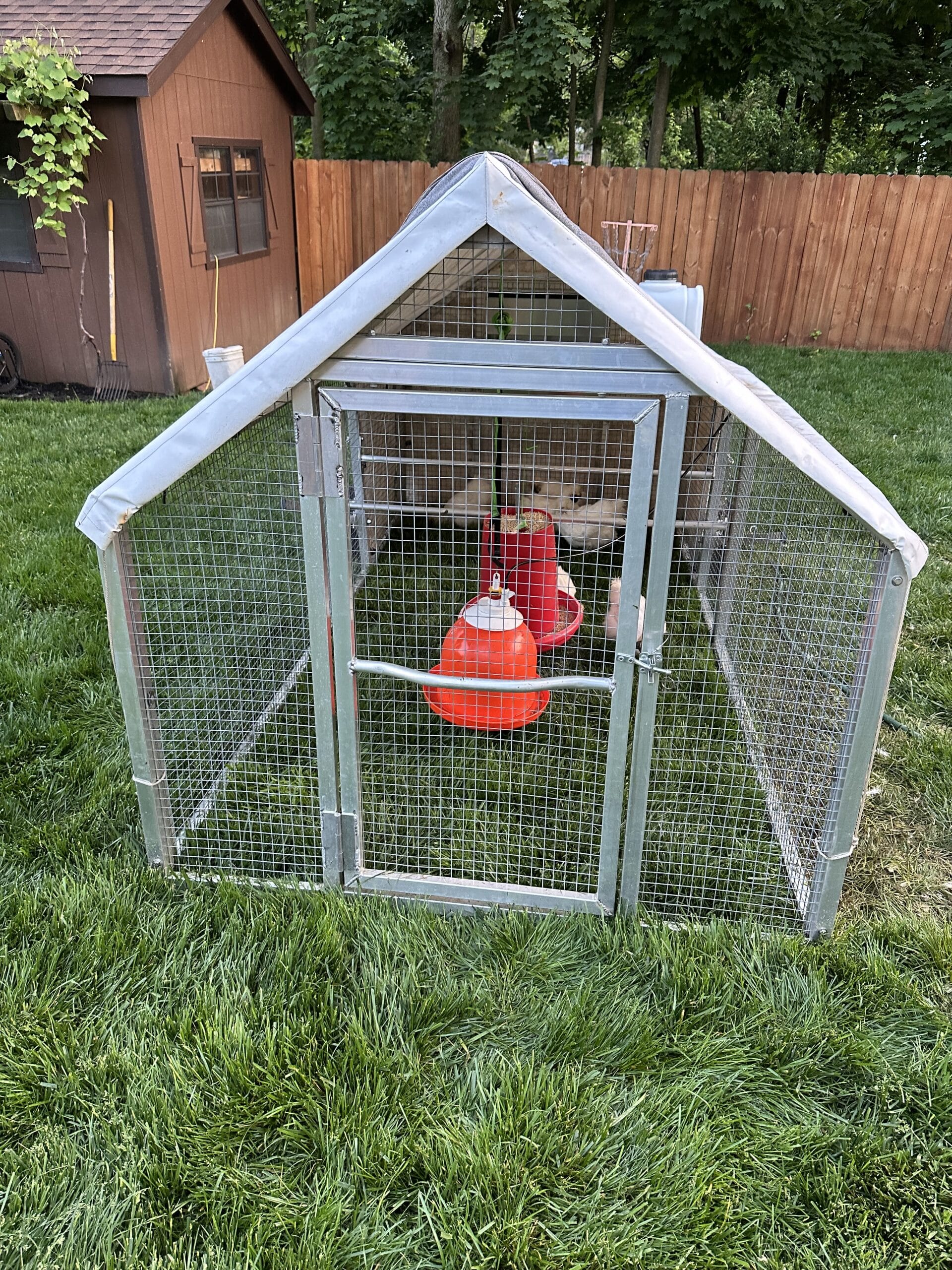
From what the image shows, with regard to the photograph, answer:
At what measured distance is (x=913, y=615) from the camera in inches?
186

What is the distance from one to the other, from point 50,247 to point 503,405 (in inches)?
331

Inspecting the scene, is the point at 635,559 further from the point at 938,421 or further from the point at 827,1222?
the point at 938,421

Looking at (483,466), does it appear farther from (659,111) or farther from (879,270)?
(659,111)

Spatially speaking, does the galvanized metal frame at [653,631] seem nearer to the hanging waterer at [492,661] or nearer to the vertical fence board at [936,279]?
the hanging waterer at [492,661]

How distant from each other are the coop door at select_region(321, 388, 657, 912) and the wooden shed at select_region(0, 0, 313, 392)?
5.39 m

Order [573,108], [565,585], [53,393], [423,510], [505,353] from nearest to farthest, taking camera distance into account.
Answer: [505,353] < [423,510] < [565,585] < [53,393] < [573,108]

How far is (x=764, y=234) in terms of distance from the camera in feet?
38.2

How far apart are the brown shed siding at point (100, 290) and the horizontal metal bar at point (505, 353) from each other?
755 centimetres

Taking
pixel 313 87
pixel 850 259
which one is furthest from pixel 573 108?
pixel 850 259

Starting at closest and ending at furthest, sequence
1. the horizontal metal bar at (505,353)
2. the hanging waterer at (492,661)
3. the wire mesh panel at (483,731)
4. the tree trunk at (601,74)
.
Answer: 1. the horizontal metal bar at (505,353)
2. the wire mesh panel at (483,731)
3. the hanging waterer at (492,661)
4. the tree trunk at (601,74)

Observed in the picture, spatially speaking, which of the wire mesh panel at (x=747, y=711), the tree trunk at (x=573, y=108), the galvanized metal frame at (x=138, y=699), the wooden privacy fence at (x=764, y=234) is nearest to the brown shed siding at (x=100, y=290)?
the wooden privacy fence at (x=764, y=234)

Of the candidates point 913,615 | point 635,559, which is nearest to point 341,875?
point 635,559

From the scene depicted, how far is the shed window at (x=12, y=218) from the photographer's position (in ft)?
28.7

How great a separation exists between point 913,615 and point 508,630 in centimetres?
266
